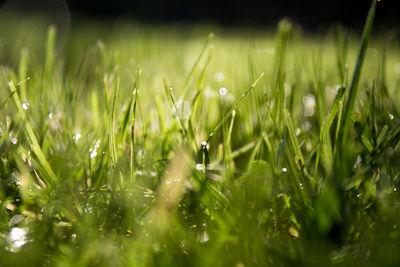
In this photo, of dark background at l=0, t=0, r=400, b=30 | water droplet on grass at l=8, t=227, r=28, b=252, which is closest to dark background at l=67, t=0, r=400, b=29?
dark background at l=0, t=0, r=400, b=30

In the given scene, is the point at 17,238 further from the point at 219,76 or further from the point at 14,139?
the point at 219,76

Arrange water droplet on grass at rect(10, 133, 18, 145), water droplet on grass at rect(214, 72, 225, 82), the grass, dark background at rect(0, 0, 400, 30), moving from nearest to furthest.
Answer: the grass < water droplet on grass at rect(10, 133, 18, 145) < water droplet on grass at rect(214, 72, 225, 82) < dark background at rect(0, 0, 400, 30)

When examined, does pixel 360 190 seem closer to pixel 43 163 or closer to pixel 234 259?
pixel 234 259

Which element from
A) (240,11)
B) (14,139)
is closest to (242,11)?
(240,11)

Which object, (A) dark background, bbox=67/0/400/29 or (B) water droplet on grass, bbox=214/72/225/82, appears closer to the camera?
(B) water droplet on grass, bbox=214/72/225/82

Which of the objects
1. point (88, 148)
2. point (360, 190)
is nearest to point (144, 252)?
point (88, 148)

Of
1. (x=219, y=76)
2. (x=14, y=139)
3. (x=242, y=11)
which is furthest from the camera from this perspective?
(x=242, y=11)

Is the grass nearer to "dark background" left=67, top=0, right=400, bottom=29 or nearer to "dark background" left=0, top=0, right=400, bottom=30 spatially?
"dark background" left=0, top=0, right=400, bottom=30

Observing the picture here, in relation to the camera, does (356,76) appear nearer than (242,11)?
Yes
